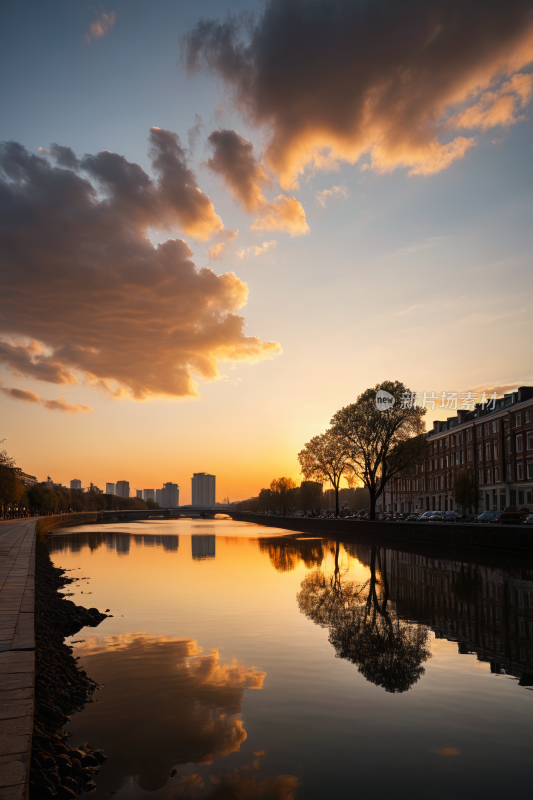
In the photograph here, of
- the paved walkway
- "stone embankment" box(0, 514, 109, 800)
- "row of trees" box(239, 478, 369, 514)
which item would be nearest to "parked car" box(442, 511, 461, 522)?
"row of trees" box(239, 478, 369, 514)

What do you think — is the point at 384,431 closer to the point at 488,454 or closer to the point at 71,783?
the point at 488,454

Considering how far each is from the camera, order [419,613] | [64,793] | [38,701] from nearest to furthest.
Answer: [64,793] → [38,701] → [419,613]

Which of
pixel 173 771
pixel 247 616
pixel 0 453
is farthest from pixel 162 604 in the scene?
pixel 0 453

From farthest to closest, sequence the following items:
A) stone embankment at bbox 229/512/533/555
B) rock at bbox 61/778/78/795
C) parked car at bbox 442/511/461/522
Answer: parked car at bbox 442/511/461/522 < stone embankment at bbox 229/512/533/555 < rock at bbox 61/778/78/795

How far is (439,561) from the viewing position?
40.5 metres

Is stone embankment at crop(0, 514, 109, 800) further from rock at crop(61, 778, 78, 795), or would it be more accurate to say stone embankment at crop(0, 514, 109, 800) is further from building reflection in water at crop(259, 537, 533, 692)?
building reflection in water at crop(259, 537, 533, 692)

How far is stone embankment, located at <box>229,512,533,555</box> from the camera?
38969 millimetres

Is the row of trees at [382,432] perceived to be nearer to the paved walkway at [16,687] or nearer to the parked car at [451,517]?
the parked car at [451,517]

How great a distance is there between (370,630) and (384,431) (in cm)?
5317

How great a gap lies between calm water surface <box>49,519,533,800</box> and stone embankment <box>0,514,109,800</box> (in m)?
0.49

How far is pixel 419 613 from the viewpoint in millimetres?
21000

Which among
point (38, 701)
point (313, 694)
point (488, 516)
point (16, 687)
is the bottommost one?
point (488, 516)

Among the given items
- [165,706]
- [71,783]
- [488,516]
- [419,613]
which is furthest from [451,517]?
[71,783]

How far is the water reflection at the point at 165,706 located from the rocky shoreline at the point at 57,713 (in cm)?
39
